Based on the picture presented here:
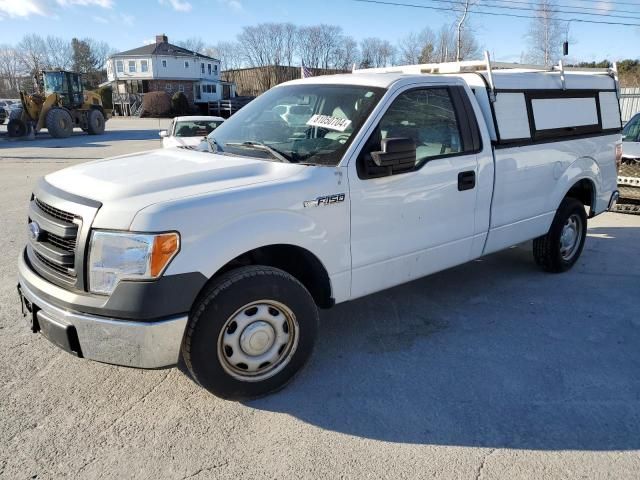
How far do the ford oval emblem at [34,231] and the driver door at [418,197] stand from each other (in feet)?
6.43

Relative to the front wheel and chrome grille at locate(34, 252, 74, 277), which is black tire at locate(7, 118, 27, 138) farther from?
chrome grille at locate(34, 252, 74, 277)

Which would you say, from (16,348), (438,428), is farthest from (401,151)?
(16,348)

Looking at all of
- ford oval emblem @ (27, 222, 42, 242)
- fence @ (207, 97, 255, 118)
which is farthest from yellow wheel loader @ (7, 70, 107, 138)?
ford oval emblem @ (27, 222, 42, 242)

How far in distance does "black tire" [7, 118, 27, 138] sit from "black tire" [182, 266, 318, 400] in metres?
28.1

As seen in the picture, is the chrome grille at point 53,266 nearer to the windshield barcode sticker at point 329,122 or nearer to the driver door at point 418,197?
the driver door at point 418,197

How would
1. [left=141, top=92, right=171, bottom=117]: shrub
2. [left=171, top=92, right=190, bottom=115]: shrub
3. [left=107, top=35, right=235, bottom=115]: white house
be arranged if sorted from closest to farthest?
1. [left=141, top=92, right=171, bottom=117]: shrub
2. [left=171, top=92, right=190, bottom=115]: shrub
3. [left=107, top=35, right=235, bottom=115]: white house

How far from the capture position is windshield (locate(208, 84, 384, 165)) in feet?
11.8

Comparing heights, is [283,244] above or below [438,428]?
above

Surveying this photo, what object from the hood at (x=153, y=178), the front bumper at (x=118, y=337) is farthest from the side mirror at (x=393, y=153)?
the front bumper at (x=118, y=337)

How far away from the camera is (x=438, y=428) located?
9.96ft

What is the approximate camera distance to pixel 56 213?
3.07 m

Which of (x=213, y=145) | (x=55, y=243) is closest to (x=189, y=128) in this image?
→ (x=213, y=145)

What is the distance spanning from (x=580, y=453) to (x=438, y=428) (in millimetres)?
753

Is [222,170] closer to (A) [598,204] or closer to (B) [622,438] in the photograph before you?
(B) [622,438]
